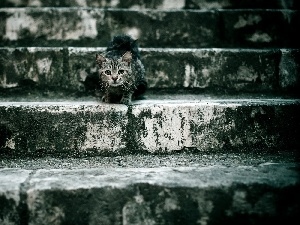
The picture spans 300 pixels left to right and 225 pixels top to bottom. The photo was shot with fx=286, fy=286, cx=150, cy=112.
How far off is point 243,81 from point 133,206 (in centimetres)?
211

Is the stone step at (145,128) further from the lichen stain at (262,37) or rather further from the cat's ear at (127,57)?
the lichen stain at (262,37)

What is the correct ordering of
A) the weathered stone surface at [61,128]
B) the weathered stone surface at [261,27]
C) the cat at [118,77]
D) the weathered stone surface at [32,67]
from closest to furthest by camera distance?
the weathered stone surface at [61,128] → the cat at [118,77] → the weathered stone surface at [32,67] → the weathered stone surface at [261,27]

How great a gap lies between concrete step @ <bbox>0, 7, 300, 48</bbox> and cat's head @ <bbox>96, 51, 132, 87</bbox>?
1.01 meters

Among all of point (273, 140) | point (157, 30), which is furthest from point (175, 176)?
point (157, 30)

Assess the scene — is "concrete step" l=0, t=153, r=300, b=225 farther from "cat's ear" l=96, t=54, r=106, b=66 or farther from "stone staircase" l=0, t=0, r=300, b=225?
"cat's ear" l=96, t=54, r=106, b=66

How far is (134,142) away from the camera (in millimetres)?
2490

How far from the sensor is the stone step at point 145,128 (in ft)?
8.02

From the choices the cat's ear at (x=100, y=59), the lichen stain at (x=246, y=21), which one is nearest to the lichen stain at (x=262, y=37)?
the lichen stain at (x=246, y=21)

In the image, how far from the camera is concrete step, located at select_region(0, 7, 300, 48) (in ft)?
11.7

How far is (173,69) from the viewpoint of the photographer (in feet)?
10.9

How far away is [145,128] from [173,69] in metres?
1.08

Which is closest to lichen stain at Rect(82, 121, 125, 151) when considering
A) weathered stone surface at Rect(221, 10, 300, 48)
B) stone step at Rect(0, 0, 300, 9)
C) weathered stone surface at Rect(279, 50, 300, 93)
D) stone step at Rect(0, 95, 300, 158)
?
stone step at Rect(0, 95, 300, 158)

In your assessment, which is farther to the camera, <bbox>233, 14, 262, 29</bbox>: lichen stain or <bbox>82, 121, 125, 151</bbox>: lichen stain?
<bbox>233, 14, 262, 29</bbox>: lichen stain

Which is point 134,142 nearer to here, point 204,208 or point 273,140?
point 204,208
